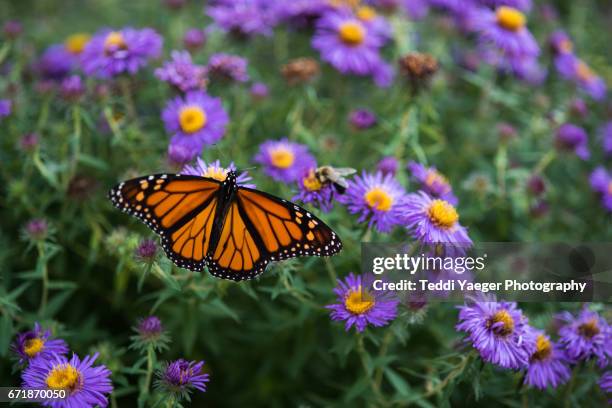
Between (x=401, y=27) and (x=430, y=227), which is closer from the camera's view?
(x=430, y=227)

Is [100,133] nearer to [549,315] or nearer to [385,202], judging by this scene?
[385,202]

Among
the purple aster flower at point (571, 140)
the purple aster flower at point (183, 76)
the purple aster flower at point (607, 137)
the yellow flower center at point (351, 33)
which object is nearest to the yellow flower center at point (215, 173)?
the purple aster flower at point (183, 76)

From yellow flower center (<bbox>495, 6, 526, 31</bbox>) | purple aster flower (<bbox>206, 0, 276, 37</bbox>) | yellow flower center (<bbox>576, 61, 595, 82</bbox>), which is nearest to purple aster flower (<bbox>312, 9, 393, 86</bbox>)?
purple aster flower (<bbox>206, 0, 276, 37</bbox>)

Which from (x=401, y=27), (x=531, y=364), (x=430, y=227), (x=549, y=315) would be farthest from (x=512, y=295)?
(x=401, y=27)

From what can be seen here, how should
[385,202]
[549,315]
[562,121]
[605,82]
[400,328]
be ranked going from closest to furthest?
[400,328] < [385,202] < [549,315] < [562,121] < [605,82]

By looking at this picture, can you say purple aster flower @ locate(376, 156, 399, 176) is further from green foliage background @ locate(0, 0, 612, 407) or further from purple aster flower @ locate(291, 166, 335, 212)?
purple aster flower @ locate(291, 166, 335, 212)

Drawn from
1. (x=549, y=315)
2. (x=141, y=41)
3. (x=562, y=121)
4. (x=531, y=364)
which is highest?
(x=562, y=121)

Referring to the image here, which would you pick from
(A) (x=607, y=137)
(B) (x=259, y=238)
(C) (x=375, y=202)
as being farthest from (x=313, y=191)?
(A) (x=607, y=137)
